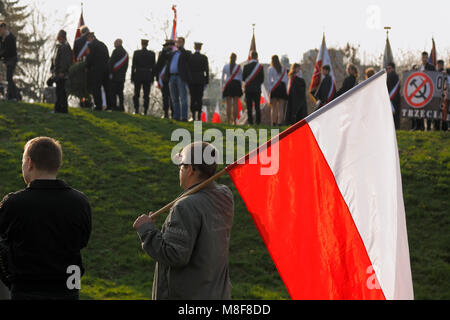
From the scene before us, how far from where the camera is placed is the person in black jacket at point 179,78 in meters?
19.4

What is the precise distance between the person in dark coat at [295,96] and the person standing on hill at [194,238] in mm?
15407

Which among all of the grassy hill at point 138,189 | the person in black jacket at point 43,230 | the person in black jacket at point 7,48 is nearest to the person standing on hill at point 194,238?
the person in black jacket at point 43,230

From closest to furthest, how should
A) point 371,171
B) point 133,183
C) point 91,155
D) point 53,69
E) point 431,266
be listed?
1. point 371,171
2. point 431,266
3. point 133,183
4. point 91,155
5. point 53,69

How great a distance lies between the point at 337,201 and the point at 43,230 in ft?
6.26

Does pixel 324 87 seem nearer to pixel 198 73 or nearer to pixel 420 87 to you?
pixel 420 87

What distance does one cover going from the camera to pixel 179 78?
19.6m

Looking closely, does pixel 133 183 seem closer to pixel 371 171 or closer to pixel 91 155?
pixel 91 155

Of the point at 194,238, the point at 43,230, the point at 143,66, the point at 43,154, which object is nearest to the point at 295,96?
the point at 143,66

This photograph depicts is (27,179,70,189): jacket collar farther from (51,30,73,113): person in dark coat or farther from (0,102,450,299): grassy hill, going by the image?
(51,30,73,113): person in dark coat

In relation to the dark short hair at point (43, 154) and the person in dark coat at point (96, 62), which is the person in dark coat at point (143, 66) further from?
the dark short hair at point (43, 154)

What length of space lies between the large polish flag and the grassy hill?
516 centimetres

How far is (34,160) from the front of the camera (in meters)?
4.64

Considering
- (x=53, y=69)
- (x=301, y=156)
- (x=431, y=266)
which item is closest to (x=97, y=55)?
(x=53, y=69)
